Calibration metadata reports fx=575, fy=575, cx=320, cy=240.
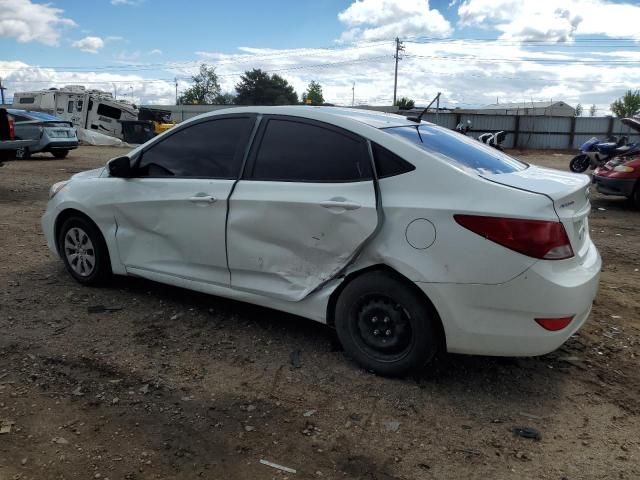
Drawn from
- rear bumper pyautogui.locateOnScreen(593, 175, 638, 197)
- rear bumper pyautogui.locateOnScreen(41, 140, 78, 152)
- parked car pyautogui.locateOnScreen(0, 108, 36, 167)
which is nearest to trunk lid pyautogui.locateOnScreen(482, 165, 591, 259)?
rear bumper pyautogui.locateOnScreen(593, 175, 638, 197)

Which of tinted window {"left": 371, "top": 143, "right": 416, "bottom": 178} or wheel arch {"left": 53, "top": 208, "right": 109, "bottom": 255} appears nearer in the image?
tinted window {"left": 371, "top": 143, "right": 416, "bottom": 178}

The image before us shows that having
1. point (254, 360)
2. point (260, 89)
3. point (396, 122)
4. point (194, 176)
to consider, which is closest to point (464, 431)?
point (254, 360)

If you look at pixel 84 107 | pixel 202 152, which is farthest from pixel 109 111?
pixel 202 152

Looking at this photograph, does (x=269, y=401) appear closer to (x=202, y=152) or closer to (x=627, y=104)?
(x=202, y=152)

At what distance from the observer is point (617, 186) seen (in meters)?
10.4

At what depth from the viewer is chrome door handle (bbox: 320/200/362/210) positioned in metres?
3.44

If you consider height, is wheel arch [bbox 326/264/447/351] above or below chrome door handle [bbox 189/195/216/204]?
below

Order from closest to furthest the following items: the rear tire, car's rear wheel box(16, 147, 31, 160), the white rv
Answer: the rear tire, car's rear wheel box(16, 147, 31, 160), the white rv

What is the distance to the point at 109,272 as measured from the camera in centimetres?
495

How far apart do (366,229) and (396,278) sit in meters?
0.34

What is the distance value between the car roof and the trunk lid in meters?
0.87

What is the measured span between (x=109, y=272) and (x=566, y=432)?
3.72 m

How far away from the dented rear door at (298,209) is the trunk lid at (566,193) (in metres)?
0.81

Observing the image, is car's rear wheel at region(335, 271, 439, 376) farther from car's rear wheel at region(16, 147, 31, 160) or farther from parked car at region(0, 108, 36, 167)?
car's rear wheel at region(16, 147, 31, 160)
